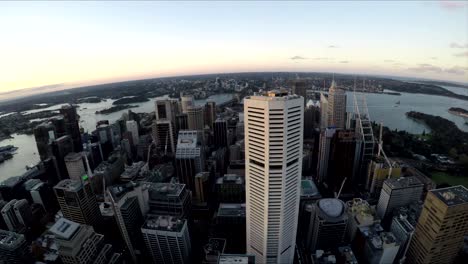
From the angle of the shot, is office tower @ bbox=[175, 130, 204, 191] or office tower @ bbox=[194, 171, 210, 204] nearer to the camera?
office tower @ bbox=[194, 171, 210, 204]

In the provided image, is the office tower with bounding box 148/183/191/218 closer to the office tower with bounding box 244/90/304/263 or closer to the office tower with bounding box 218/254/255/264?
the office tower with bounding box 218/254/255/264

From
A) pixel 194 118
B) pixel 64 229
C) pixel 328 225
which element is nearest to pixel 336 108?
pixel 194 118

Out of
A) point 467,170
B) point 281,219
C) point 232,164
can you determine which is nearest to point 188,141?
point 232,164

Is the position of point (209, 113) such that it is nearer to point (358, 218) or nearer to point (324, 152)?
point (324, 152)

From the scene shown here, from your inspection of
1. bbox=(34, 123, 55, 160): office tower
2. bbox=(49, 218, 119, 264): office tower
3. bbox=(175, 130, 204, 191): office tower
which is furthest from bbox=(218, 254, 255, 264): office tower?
bbox=(34, 123, 55, 160): office tower

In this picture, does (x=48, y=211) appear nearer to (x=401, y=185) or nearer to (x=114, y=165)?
(x=114, y=165)

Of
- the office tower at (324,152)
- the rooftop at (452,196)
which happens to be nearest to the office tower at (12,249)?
the rooftop at (452,196)
